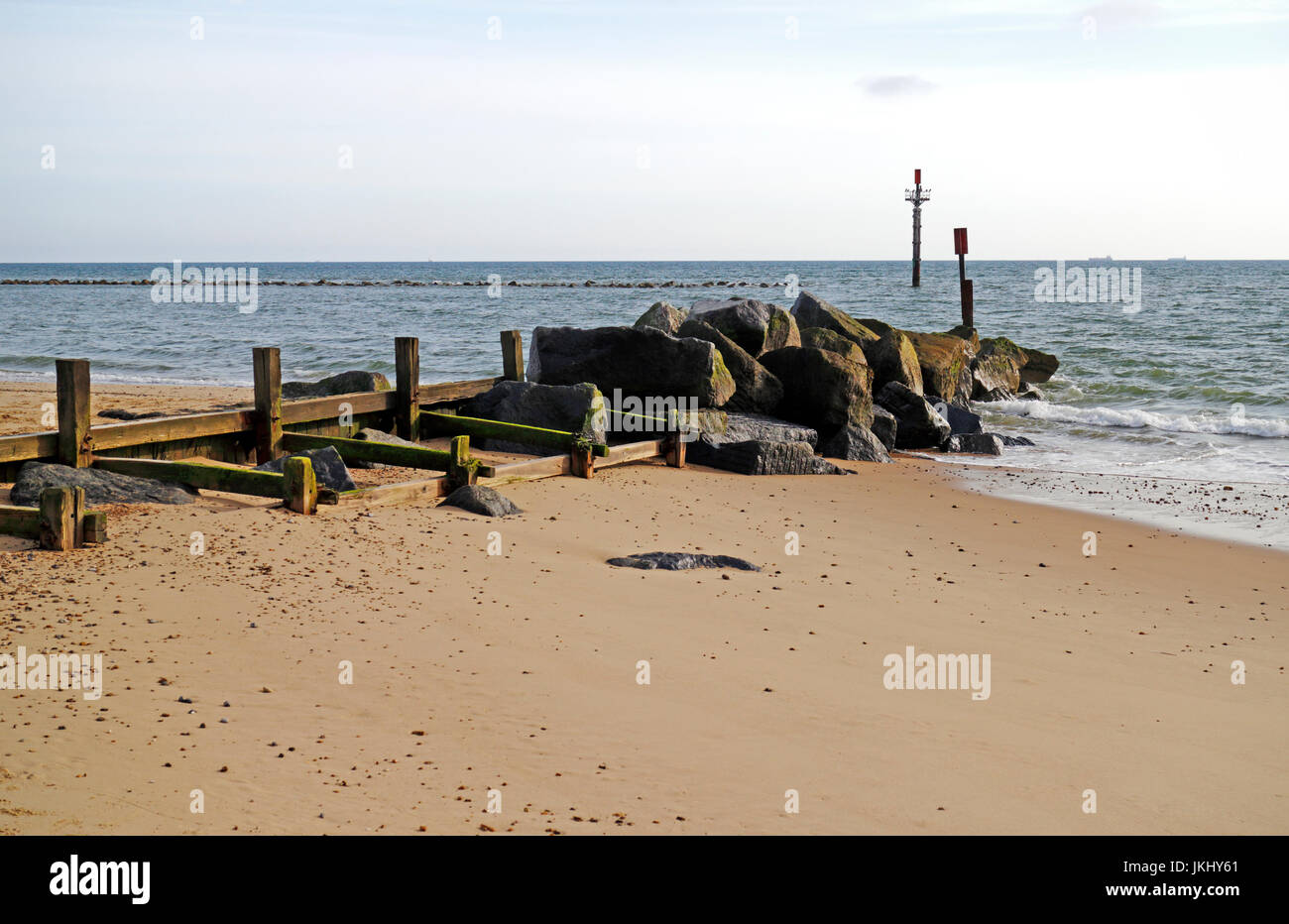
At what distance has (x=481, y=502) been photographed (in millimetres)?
9609

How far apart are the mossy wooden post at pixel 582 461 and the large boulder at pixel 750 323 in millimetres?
5925

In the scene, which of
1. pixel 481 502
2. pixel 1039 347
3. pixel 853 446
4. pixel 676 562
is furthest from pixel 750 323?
pixel 1039 347

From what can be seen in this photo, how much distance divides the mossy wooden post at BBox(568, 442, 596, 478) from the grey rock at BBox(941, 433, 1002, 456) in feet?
23.5

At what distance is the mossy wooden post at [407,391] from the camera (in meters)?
13.6

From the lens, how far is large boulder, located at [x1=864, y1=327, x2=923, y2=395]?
59.5 ft

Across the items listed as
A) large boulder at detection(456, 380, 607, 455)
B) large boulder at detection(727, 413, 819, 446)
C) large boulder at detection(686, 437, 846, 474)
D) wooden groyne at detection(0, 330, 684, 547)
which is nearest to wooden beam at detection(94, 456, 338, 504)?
wooden groyne at detection(0, 330, 684, 547)

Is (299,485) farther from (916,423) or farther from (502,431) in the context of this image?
(916,423)

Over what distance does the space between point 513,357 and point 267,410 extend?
4.35m

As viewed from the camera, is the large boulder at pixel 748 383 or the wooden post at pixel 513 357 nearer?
the wooden post at pixel 513 357

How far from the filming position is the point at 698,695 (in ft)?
18.5

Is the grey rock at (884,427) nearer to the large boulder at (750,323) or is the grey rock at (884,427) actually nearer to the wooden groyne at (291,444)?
the large boulder at (750,323)

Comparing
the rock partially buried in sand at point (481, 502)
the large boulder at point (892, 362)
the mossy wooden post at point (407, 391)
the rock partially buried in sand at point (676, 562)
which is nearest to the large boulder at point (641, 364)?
the mossy wooden post at point (407, 391)
